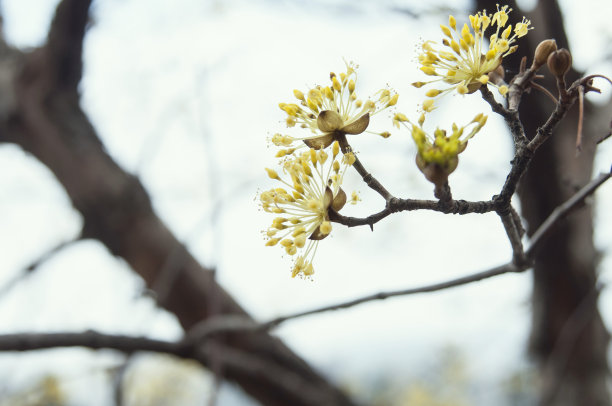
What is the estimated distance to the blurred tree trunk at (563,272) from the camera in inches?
66.5

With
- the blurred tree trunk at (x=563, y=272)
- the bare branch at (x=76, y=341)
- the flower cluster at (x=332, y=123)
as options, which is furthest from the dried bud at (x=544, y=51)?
the bare branch at (x=76, y=341)

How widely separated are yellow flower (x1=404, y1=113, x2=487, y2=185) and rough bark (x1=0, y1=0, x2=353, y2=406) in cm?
167

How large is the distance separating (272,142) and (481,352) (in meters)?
2.71

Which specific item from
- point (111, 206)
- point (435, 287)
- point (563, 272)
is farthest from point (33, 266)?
point (563, 272)

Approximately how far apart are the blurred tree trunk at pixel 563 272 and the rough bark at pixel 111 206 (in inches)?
38.1

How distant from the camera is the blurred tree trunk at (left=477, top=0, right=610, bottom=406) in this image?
1689mm

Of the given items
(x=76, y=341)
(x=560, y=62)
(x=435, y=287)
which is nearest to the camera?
Answer: (x=560, y=62)

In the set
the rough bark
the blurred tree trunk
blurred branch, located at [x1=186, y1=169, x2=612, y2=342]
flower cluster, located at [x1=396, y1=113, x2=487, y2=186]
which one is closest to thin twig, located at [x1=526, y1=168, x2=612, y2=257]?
blurred branch, located at [x1=186, y1=169, x2=612, y2=342]

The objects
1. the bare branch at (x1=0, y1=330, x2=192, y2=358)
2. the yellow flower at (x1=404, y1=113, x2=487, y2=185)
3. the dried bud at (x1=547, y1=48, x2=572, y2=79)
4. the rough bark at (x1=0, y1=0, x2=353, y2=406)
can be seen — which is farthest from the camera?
the rough bark at (x1=0, y1=0, x2=353, y2=406)

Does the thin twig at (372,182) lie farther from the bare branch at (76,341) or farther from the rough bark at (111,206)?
the rough bark at (111,206)

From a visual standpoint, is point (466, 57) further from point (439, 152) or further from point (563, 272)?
point (563, 272)

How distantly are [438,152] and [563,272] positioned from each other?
1.85 m

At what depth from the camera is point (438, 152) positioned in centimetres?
52

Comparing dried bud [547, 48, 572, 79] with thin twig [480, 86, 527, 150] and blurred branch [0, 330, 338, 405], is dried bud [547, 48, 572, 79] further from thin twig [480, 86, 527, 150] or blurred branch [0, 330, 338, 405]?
blurred branch [0, 330, 338, 405]
